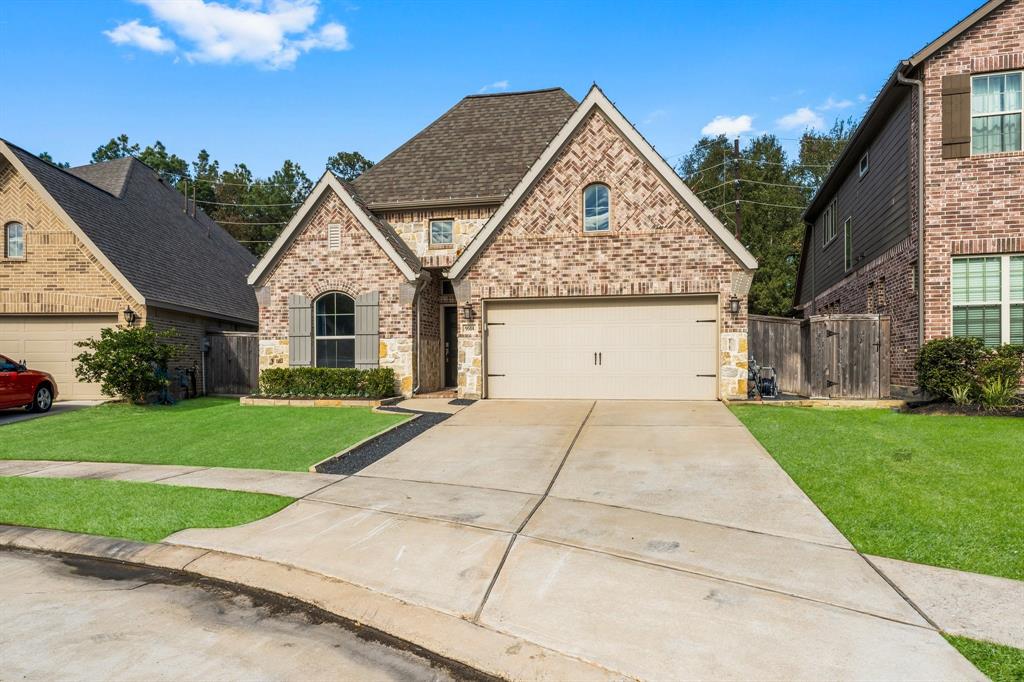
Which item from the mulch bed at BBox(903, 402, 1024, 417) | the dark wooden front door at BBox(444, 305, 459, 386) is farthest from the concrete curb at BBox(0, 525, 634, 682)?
the dark wooden front door at BBox(444, 305, 459, 386)

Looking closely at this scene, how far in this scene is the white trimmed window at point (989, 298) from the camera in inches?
463

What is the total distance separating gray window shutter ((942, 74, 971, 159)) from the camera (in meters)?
11.9

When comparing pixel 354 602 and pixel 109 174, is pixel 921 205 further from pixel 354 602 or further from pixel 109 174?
pixel 109 174

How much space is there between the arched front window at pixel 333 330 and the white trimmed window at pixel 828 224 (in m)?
15.8

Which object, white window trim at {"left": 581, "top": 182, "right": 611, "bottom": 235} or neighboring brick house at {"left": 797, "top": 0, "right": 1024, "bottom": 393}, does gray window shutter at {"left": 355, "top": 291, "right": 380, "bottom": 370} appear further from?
neighboring brick house at {"left": 797, "top": 0, "right": 1024, "bottom": 393}

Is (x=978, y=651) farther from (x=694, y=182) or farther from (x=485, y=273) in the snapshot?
(x=694, y=182)

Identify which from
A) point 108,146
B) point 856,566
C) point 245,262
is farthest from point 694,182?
point 108,146

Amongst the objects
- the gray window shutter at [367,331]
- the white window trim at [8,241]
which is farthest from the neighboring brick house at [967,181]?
the white window trim at [8,241]

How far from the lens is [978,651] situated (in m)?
3.36

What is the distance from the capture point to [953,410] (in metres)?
10.9

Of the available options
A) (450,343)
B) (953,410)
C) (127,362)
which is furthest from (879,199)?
(127,362)

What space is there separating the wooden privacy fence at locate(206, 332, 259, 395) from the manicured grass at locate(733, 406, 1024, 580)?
1425 centimetres

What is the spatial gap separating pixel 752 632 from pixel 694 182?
162ft

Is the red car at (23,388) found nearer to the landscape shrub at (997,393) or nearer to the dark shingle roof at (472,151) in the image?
the dark shingle roof at (472,151)
